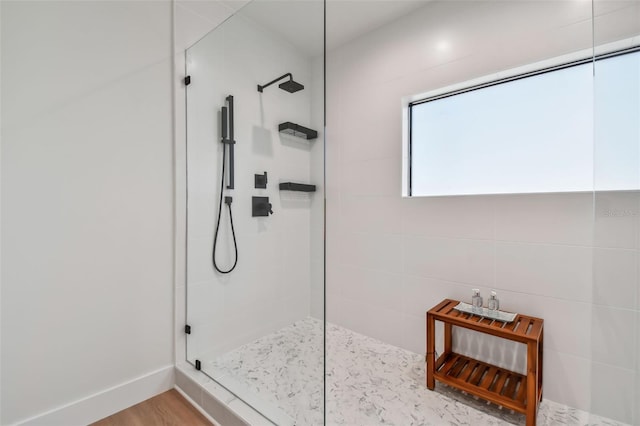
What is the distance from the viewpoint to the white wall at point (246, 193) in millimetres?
1191

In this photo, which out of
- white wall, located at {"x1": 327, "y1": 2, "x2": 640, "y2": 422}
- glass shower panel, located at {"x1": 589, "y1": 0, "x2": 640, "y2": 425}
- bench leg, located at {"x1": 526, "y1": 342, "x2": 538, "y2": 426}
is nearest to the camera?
glass shower panel, located at {"x1": 589, "y1": 0, "x2": 640, "y2": 425}

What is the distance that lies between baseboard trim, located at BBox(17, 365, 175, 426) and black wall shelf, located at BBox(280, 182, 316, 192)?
51.4 inches

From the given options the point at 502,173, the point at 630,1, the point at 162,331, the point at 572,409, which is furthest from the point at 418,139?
the point at 162,331

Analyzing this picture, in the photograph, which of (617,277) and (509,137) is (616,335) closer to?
(617,277)

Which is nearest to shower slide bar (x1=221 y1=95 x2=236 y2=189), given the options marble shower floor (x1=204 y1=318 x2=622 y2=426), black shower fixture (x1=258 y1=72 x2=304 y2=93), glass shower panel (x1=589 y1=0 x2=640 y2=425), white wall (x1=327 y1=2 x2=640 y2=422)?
black shower fixture (x1=258 y1=72 x2=304 y2=93)

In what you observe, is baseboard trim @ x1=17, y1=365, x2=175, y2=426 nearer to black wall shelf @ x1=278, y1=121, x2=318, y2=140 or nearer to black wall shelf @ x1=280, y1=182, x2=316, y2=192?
black wall shelf @ x1=280, y1=182, x2=316, y2=192

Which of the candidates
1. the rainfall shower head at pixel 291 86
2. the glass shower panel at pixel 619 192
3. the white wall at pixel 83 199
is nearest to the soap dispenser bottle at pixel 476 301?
the glass shower panel at pixel 619 192

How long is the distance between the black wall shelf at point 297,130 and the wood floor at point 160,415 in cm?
143

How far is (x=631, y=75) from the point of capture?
→ 867 millimetres

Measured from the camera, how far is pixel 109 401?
1431 mm

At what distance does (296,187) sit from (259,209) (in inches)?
9.7

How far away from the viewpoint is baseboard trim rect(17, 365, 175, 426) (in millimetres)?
1280

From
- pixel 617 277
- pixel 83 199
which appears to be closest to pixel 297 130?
pixel 83 199

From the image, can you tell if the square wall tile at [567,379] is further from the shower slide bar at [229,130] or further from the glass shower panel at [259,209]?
the shower slide bar at [229,130]
